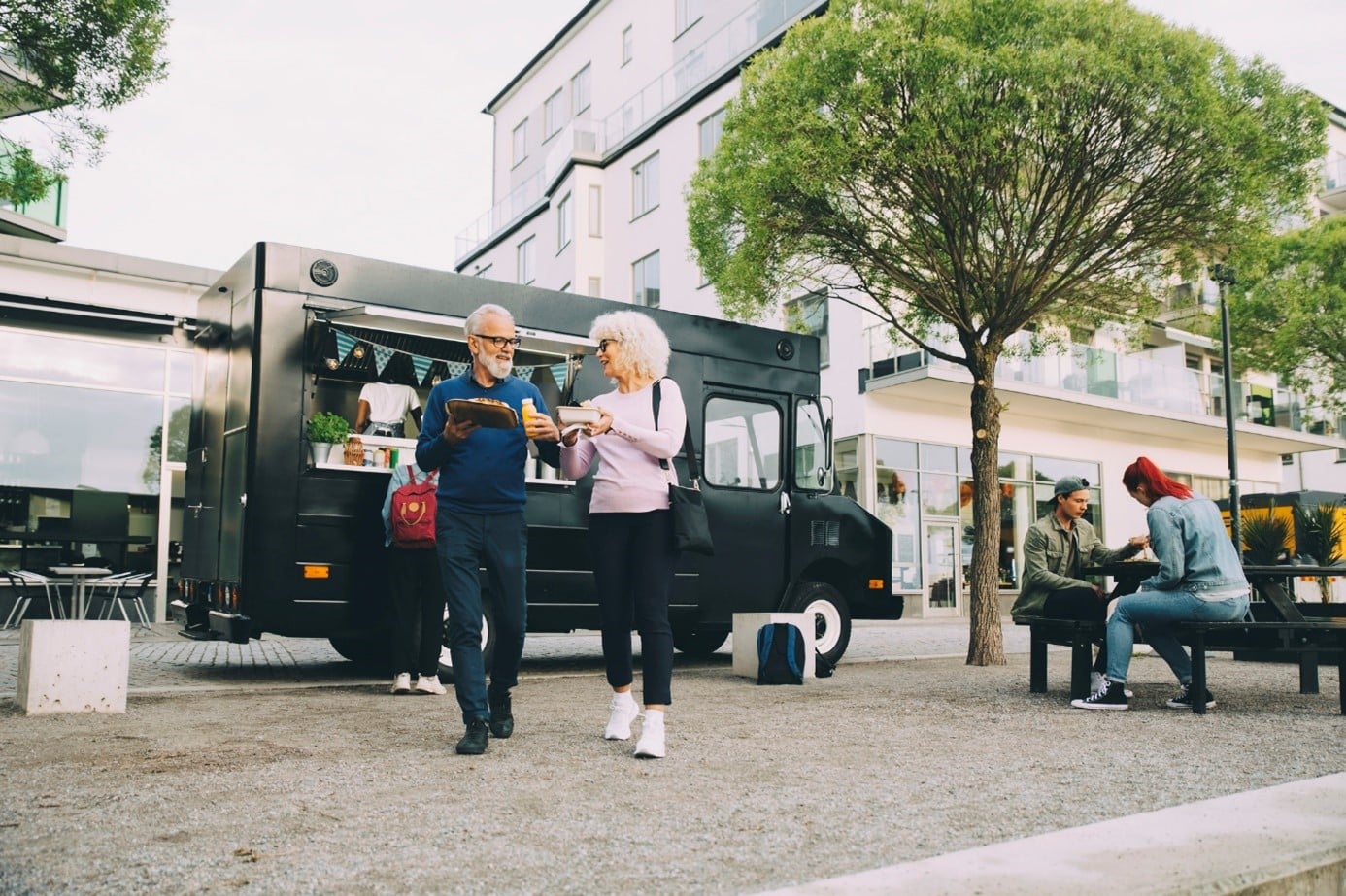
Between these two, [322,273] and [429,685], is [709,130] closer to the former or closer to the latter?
[322,273]

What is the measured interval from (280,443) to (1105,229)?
7.72 metres

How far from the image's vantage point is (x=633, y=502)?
5090 mm

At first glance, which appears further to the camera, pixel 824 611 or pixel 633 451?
pixel 824 611

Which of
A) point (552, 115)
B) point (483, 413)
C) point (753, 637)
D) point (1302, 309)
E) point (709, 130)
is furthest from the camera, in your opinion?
point (552, 115)

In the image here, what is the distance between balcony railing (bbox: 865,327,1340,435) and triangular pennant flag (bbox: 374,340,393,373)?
50.9ft

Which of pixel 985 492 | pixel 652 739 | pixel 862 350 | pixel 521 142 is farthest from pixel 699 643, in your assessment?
pixel 521 142

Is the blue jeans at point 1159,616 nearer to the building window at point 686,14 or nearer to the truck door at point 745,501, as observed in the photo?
the truck door at point 745,501

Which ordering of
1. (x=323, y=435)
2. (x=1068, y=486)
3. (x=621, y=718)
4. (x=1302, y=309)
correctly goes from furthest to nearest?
1. (x=1302, y=309)
2. (x=323, y=435)
3. (x=1068, y=486)
4. (x=621, y=718)

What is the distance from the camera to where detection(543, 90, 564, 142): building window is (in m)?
38.6

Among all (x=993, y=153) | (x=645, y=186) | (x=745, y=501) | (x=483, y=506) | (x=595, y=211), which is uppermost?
(x=645, y=186)

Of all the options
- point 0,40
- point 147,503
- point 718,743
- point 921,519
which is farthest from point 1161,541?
point 921,519

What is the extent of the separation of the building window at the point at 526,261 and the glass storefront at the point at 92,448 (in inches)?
785

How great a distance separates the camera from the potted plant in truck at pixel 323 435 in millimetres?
8008

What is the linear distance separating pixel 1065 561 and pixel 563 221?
91.9ft
